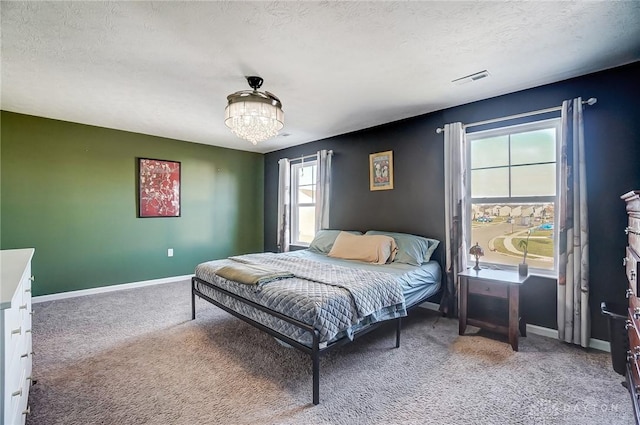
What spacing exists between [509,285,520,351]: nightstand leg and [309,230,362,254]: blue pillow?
1.95 meters

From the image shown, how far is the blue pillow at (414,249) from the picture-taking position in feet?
10.5

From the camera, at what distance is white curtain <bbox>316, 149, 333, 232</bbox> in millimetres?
4555

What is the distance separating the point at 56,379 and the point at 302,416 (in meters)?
1.74

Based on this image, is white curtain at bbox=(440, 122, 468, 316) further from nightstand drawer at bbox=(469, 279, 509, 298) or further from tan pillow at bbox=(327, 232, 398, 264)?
tan pillow at bbox=(327, 232, 398, 264)

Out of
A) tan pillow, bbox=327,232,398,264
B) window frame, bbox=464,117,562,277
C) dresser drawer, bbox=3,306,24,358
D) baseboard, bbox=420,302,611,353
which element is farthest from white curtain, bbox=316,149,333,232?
dresser drawer, bbox=3,306,24,358

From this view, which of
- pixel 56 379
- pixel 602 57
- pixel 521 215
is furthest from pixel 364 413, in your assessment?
pixel 602 57

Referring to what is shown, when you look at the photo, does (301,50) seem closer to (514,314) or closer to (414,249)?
(414,249)

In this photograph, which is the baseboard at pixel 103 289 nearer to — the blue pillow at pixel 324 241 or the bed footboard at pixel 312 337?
the blue pillow at pixel 324 241

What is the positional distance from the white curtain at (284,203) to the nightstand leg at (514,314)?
11.4 feet

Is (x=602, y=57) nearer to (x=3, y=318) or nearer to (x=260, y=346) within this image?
(x=260, y=346)

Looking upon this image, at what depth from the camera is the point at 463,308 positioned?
2736mm

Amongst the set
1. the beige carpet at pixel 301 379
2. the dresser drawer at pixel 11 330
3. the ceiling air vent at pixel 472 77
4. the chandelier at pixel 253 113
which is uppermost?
the ceiling air vent at pixel 472 77

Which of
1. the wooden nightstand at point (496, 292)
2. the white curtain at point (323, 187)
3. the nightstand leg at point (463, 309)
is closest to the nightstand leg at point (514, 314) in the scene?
the wooden nightstand at point (496, 292)

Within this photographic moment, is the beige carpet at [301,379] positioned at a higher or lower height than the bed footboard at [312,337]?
lower
